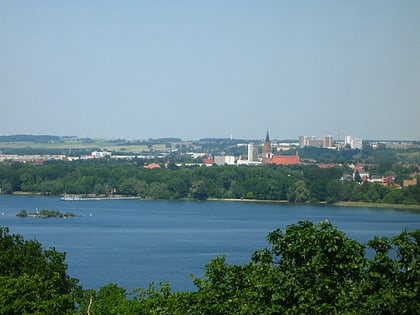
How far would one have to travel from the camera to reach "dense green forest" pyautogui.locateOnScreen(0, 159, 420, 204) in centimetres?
4372

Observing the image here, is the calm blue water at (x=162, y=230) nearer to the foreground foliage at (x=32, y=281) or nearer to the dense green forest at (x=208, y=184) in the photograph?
the dense green forest at (x=208, y=184)

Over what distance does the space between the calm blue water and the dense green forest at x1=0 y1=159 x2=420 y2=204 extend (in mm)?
2552

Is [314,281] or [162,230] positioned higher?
[314,281]

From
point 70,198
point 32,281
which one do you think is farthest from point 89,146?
point 32,281

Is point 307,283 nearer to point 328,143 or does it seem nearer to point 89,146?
point 328,143

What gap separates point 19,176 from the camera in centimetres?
5050

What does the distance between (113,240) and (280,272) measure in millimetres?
19039

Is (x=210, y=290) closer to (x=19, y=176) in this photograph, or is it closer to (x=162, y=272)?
(x=162, y=272)

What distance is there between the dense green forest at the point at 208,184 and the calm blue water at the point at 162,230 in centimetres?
255

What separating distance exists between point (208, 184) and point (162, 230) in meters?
19.0

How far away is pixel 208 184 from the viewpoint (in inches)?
1870

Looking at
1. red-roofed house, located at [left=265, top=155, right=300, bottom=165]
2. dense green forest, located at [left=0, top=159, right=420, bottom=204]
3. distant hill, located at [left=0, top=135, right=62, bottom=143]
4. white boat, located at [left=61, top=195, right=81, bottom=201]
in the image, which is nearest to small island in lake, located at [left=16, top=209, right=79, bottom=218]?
white boat, located at [left=61, top=195, right=81, bottom=201]

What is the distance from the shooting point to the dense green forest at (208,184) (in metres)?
43.7

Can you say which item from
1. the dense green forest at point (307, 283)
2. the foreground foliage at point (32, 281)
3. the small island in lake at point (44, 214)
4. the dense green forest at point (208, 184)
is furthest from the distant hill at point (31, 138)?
the dense green forest at point (307, 283)
